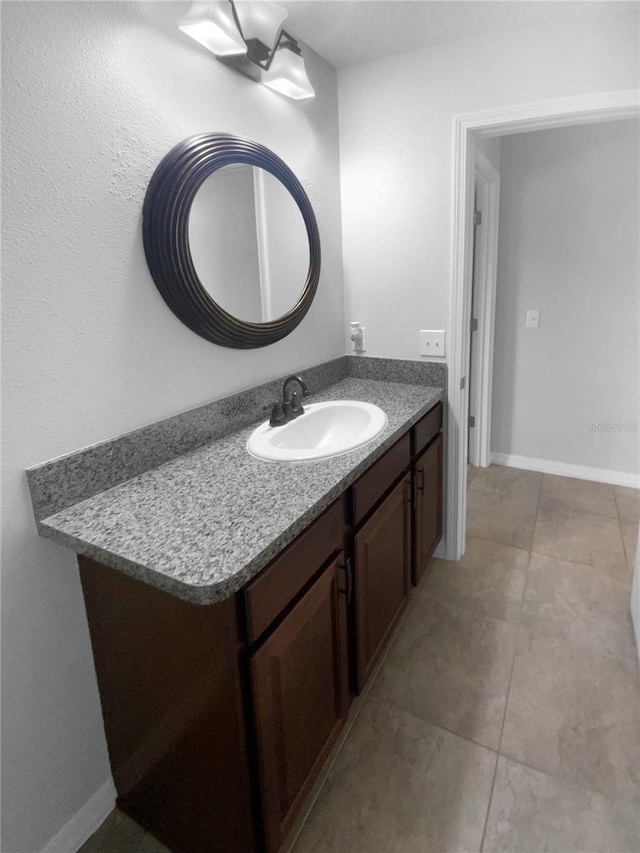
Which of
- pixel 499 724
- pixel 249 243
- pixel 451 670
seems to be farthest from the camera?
pixel 451 670

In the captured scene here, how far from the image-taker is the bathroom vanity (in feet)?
3.09

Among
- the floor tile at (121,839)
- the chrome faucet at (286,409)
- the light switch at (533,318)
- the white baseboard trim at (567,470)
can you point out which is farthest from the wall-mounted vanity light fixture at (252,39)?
the white baseboard trim at (567,470)

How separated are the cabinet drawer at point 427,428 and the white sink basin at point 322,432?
0.20 meters

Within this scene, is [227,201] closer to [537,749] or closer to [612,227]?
[537,749]

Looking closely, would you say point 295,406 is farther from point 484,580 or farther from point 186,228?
point 484,580

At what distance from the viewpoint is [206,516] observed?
107 cm

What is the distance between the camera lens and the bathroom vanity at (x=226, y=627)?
941mm

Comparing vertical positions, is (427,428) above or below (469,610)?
above

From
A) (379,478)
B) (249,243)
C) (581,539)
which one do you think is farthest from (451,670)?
(249,243)

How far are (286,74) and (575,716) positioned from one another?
89.4 inches

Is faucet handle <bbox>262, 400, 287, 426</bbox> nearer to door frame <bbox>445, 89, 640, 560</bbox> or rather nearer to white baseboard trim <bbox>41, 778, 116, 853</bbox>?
door frame <bbox>445, 89, 640, 560</bbox>

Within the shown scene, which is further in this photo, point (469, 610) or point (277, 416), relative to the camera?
point (469, 610)

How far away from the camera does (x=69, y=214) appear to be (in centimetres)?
109

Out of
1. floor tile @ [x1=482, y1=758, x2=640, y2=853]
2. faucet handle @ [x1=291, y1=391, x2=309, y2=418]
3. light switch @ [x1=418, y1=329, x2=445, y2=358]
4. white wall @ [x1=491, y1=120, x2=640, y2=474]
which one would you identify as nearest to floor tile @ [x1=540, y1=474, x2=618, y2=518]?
white wall @ [x1=491, y1=120, x2=640, y2=474]
